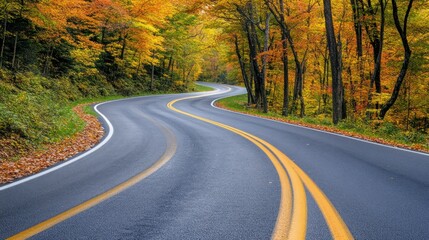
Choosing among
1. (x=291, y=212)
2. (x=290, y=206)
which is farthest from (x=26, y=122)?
(x=291, y=212)

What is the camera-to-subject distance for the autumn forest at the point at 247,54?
47.4 feet

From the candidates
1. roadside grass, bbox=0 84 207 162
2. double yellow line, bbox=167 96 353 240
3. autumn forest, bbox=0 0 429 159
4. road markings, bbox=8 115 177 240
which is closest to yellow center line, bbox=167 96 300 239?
double yellow line, bbox=167 96 353 240

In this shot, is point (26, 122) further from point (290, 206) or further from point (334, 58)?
point (334, 58)

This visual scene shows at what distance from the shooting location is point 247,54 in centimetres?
3200

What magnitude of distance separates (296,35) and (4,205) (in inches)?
870

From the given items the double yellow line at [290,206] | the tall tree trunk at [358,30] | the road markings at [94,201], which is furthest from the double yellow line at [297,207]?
the tall tree trunk at [358,30]

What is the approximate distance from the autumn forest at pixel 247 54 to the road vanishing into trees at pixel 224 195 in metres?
3.49

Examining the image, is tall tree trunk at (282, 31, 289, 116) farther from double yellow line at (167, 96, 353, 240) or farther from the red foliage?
double yellow line at (167, 96, 353, 240)

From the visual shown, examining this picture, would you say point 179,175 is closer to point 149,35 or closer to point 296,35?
point 296,35

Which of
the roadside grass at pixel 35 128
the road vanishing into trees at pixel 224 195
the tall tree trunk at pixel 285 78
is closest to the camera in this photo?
the road vanishing into trees at pixel 224 195

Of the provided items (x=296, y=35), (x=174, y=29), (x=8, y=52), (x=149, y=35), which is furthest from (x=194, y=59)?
(x=8, y=52)

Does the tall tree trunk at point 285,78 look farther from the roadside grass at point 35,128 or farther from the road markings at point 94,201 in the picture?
the road markings at point 94,201

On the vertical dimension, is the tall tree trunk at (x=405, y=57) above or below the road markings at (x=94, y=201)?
above

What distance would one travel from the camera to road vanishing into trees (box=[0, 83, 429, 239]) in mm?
3500
